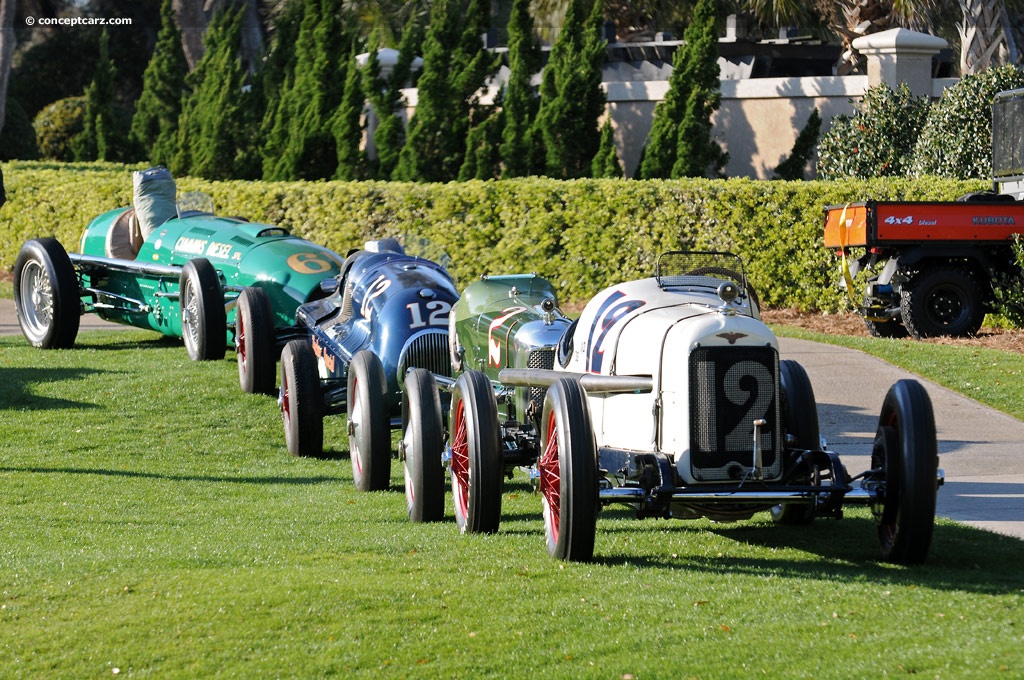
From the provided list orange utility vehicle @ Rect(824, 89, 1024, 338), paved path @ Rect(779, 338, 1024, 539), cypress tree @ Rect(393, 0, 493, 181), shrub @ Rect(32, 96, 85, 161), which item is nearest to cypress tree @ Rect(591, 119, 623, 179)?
cypress tree @ Rect(393, 0, 493, 181)

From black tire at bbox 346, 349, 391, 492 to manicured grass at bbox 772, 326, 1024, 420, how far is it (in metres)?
5.29

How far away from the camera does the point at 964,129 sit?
19.1 m

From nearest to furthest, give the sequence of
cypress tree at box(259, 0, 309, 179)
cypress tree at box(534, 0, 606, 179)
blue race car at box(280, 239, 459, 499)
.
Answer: blue race car at box(280, 239, 459, 499) < cypress tree at box(534, 0, 606, 179) < cypress tree at box(259, 0, 309, 179)

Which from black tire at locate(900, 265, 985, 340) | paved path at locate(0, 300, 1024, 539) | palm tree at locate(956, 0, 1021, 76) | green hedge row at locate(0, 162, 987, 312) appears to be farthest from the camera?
palm tree at locate(956, 0, 1021, 76)

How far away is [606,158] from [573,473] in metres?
15.3

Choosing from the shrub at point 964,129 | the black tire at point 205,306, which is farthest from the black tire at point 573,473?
the shrub at point 964,129

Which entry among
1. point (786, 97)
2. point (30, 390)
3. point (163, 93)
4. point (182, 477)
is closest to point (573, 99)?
point (786, 97)

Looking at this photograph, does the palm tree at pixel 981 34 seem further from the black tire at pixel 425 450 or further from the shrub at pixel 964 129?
the black tire at pixel 425 450

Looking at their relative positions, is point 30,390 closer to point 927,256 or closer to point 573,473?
point 573,473

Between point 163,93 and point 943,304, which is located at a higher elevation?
point 163,93

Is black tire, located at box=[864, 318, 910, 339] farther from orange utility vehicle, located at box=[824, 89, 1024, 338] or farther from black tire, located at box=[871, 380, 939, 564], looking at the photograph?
black tire, located at box=[871, 380, 939, 564]

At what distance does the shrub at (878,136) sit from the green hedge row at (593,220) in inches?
120

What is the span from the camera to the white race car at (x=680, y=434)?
6398mm

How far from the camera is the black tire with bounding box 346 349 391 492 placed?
874cm
